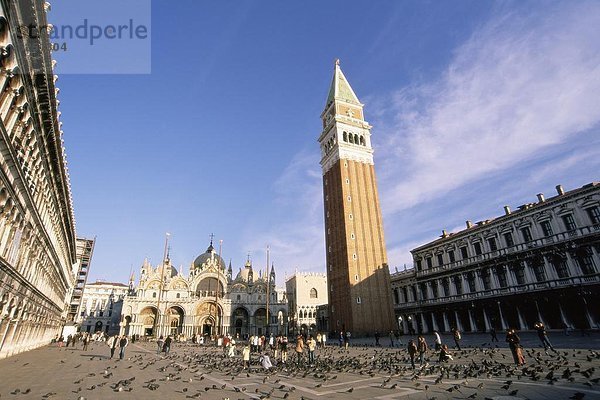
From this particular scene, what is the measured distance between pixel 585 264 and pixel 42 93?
126 ft

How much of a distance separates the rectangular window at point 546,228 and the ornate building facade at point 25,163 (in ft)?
126

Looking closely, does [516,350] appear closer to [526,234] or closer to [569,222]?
[569,222]

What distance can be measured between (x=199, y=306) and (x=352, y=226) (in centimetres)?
3390

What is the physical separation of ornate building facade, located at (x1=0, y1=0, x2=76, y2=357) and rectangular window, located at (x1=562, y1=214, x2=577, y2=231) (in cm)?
3808

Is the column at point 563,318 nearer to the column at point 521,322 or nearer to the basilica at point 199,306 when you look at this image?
the column at point 521,322

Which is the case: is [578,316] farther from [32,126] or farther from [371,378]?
[32,126]

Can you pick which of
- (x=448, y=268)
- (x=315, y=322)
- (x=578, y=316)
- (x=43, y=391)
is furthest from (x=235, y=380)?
(x=315, y=322)

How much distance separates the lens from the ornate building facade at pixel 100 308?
3091 inches

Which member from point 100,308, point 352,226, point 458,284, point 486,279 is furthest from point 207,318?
point 486,279

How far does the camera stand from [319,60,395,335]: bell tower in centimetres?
4200

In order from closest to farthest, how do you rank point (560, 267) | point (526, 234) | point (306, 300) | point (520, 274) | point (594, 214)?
point (594, 214), point (560, 267), point (520, 274), point (526, 234), point (306, 300)

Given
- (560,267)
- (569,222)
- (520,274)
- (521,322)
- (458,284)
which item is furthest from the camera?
(458,284)

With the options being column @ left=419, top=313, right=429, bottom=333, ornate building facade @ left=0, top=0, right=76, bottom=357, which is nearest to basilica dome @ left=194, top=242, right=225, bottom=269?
column @ left=419, top=313, right=429, bottom=333

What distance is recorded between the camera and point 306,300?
71562mm
